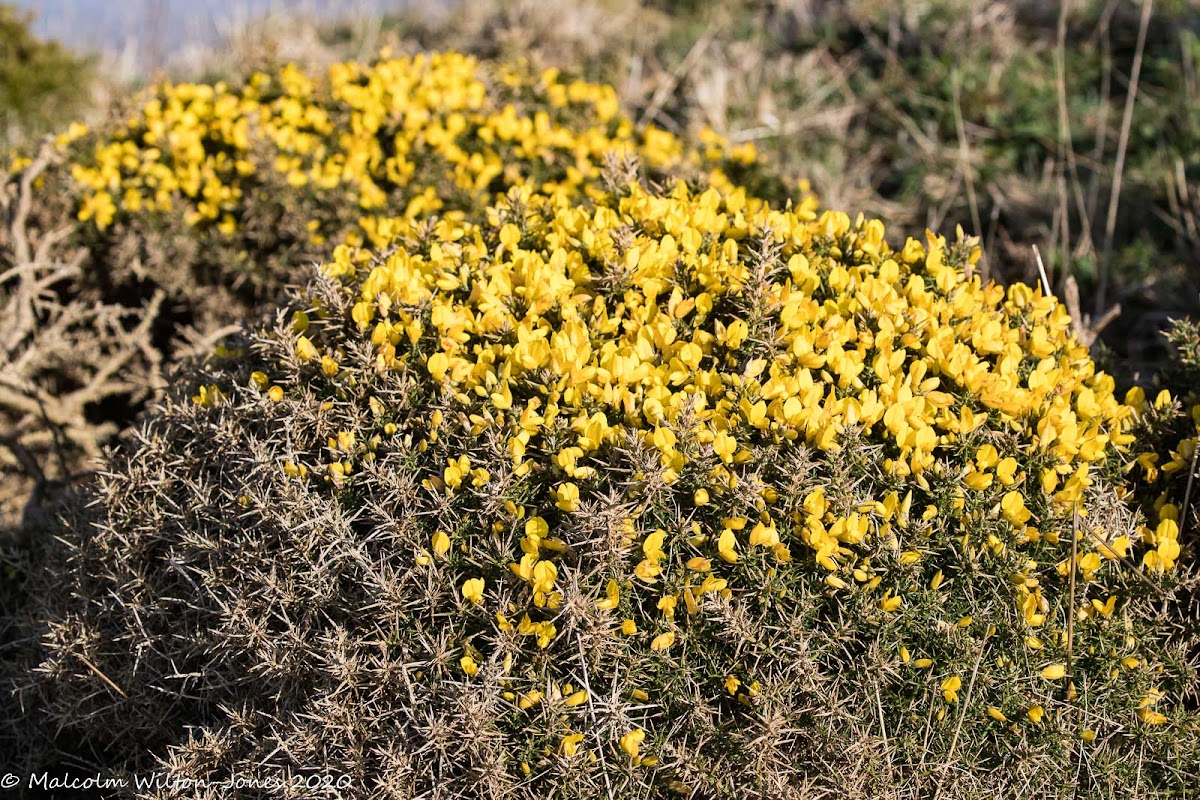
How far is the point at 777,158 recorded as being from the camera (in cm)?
503

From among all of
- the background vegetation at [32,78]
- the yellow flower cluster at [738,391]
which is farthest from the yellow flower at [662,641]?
the background vegetation at [32,78]

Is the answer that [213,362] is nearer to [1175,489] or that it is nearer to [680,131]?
[1175,489]

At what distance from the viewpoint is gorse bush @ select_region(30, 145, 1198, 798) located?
1.93m

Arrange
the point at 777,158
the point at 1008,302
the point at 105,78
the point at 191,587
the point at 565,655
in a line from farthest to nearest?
the point at 105,78 < the point at 777,158 < the point at 1008,302 < the point at 191,587 < the point at 565,655

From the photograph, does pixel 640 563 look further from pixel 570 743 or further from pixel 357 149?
pixel 357 149

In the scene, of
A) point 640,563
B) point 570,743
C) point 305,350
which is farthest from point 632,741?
point 305,350

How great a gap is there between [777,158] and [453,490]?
3.54 m

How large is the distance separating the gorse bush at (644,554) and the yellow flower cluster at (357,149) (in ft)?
5.14

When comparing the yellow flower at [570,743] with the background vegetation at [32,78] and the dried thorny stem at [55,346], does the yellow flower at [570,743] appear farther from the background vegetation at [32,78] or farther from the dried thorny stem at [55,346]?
the background vegetation at [32,78]

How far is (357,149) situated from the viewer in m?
3.88

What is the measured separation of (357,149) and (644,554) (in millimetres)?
2568

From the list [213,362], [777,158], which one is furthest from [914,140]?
[213,362]

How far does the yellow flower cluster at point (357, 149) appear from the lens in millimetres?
3818

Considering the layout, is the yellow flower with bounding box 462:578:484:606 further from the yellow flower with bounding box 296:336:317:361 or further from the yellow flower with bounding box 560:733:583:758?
the yellow flower with bounding box 296:336:317:361
